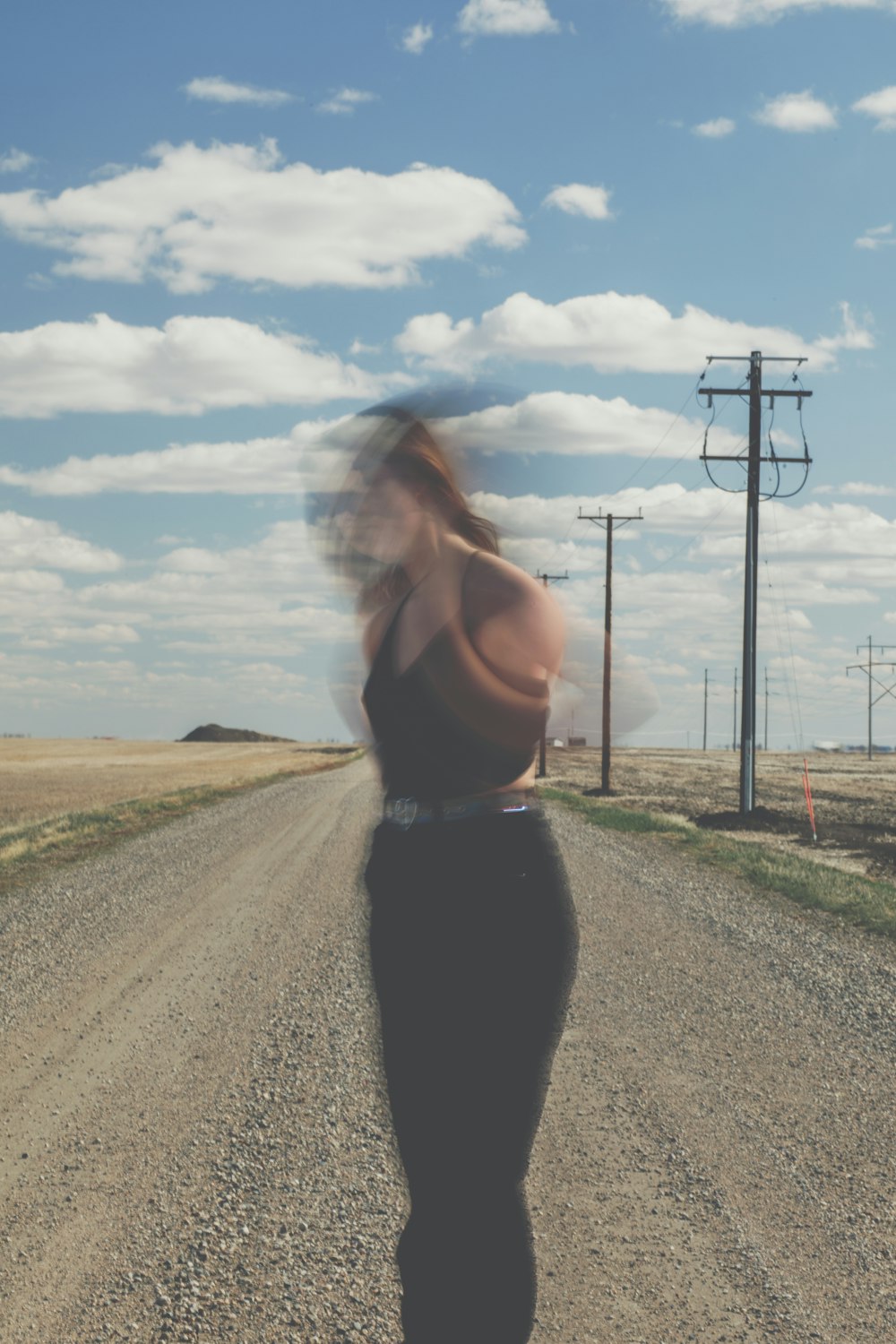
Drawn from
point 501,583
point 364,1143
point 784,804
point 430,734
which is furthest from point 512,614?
point 784,804

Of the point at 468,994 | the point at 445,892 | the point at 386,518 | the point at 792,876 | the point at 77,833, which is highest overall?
the point at 386,518

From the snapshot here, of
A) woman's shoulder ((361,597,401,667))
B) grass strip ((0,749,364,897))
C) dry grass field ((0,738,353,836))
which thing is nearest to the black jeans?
woman's shoulder ((361,597,401,667))

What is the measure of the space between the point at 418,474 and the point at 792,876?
13.1m

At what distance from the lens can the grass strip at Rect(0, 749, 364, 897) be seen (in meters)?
16.4

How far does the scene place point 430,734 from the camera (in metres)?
2.70

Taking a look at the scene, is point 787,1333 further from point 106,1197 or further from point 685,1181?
point 106,1197

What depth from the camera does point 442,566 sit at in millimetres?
2656

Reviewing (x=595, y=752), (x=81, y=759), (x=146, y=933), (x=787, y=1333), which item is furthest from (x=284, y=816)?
(x=595, y=752)

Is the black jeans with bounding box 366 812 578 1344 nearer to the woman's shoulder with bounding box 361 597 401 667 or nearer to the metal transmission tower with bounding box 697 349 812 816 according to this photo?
the woman's shoulder with bounding box 361 597 401 667

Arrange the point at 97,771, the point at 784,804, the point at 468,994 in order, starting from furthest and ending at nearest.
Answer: the point at 97,771, the point at 784,804, the point at 468,994

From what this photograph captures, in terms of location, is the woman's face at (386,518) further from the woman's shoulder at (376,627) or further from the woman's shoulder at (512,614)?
the woman's shoulder at (512,614)

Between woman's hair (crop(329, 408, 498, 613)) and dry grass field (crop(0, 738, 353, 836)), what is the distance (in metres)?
23.0

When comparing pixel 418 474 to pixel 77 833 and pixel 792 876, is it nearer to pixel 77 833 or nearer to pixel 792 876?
pixel 792 876

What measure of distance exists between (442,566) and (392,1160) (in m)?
3.31
